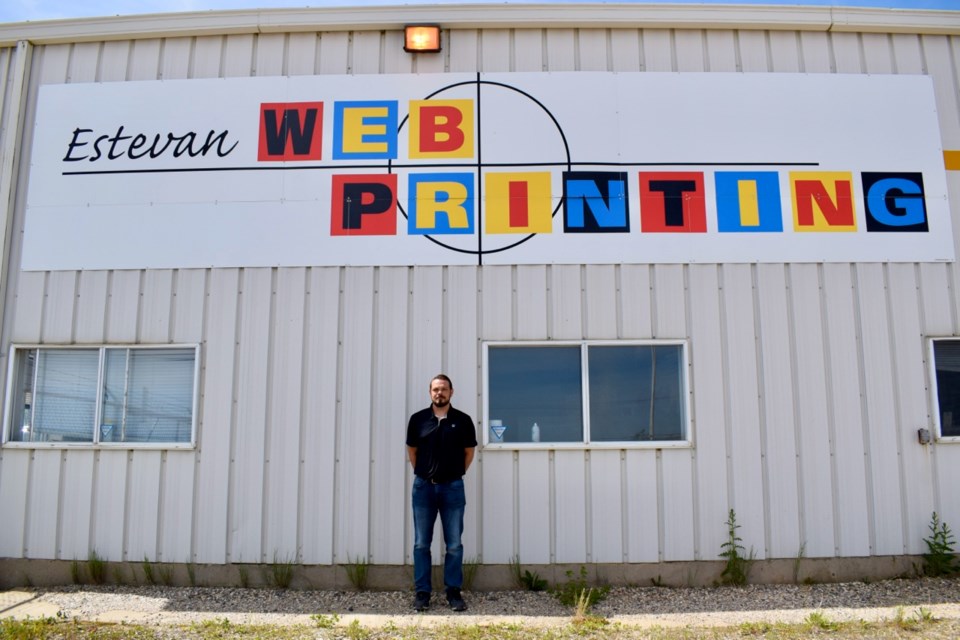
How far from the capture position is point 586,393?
680 centimetres

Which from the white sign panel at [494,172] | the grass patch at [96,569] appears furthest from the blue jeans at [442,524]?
the grass patch at [96,569]

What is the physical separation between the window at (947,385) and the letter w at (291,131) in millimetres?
6890

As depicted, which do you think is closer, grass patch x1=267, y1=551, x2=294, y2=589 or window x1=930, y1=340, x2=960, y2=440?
grass patch x1=267, y1=551, x2=294, y2=589

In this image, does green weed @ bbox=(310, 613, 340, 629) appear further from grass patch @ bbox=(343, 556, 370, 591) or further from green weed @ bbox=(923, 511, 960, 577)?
green weed @ bbox=(923, 511, 960, 577)

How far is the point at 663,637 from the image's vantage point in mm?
5371

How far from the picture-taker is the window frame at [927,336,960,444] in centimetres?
686

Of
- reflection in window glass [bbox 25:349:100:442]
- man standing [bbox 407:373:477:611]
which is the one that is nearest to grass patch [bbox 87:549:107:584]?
reflection in window glass [bbox 25:349:100:442]

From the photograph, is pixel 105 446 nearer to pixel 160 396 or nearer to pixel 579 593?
pixel 160 396

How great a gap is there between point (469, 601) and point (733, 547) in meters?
2.65

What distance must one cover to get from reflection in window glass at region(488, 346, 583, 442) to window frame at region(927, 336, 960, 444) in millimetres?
3648

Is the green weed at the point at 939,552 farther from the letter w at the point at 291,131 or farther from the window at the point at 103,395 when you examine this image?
the window at the point at 103,395

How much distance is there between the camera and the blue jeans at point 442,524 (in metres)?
6.07

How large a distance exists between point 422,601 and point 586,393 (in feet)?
8.28

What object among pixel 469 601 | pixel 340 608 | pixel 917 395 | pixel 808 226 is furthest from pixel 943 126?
pixel 340 608
